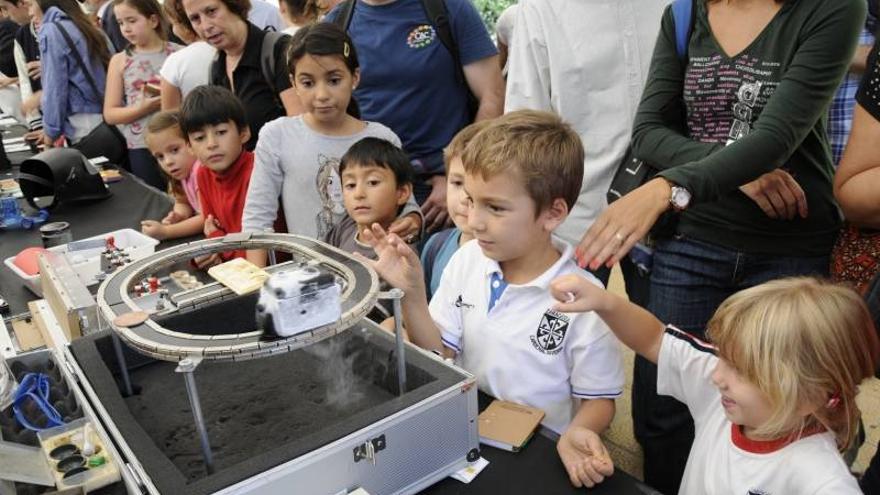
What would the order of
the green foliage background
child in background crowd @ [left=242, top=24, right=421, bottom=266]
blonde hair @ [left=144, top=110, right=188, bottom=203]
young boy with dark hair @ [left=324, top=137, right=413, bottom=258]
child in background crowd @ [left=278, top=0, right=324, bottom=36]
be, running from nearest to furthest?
1. young boy with dark hair @ [left=324, top=137, right=413, bottom=258]
2. child in background crowd @ [left=242, top=24, right=421, bottom=266]
3. blonde hair @ [left=144, top=110, right=188, bottom=203]
4. child in background crowd @ [left=278, top=0, right=324, bottom=36]
5. the green foliage background

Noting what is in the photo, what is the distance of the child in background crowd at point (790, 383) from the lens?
0.99 meters

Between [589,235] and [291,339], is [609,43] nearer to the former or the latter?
[589,235]

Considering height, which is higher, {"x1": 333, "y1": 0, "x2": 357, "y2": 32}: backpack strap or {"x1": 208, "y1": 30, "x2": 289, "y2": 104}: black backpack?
{"x1": 333, "y1": 0, "x2": 357, "y2": 32}: backpack strap

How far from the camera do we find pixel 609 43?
1.76 metres

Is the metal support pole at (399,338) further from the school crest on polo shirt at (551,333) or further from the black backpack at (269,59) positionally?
the black backpack at (269,59)

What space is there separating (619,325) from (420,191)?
1257 mm

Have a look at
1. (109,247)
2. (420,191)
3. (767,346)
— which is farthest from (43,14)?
(767,346)

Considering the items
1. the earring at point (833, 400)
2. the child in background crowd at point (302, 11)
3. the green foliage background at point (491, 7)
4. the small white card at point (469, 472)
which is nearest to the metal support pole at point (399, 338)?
the small white card at point (469, 472)

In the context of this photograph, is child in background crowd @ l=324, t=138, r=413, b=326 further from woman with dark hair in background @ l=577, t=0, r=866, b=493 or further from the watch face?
the watch face

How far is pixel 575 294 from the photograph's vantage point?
1165 mm

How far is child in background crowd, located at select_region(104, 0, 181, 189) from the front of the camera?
3428mm

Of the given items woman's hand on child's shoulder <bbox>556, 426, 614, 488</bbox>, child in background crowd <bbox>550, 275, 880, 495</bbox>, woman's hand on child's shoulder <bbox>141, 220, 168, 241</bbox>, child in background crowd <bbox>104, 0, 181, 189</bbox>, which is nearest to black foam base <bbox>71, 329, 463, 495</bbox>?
woman's hand on child's shoulder <bbox>556, 426, 614, 488</bbox>

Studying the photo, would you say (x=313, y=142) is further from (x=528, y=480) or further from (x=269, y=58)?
(x=528, y=480)

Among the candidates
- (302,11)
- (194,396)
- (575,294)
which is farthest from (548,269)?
(302,11)
